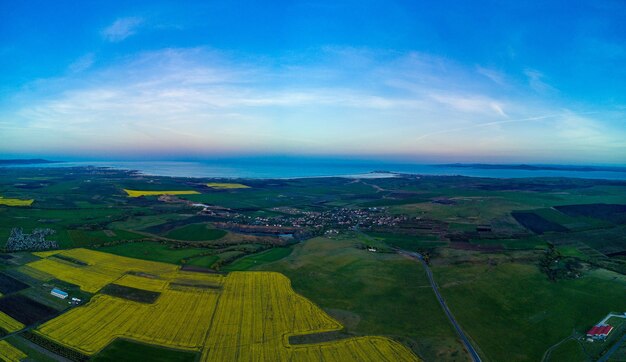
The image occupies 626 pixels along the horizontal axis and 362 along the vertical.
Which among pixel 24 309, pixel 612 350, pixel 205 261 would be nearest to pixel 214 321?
pixel 24 309

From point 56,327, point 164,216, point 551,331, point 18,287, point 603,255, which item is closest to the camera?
point 56,327

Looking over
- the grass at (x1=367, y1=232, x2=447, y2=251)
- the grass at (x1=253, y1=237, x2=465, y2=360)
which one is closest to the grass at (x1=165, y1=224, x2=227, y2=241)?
the grass at (x1=253, y1=237, x2=465, y2=360)

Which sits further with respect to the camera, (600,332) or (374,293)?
(374,293)

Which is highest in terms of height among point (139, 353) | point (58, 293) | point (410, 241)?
point (410, 241)

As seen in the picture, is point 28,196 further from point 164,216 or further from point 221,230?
point 221,230

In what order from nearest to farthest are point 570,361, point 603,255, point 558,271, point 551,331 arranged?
1. point 570,361
2. point 551,331
3. point 558,271
4. point 603,255

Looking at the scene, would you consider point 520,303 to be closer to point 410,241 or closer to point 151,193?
point 410,241

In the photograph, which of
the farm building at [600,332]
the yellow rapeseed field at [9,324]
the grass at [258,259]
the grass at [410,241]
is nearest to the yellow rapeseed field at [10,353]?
the yellow rapeseed field at [9,324]

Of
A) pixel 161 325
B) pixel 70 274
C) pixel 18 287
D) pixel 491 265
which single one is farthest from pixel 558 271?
pixel 18 287
